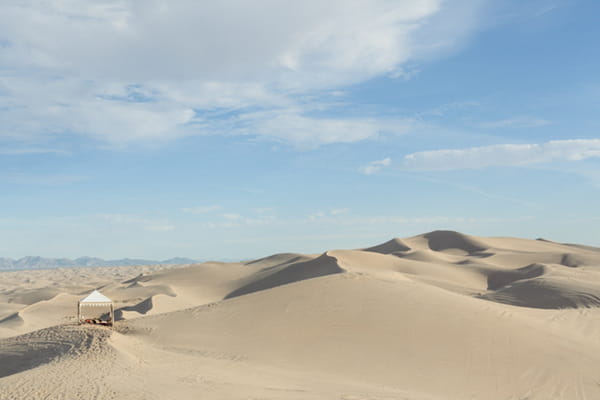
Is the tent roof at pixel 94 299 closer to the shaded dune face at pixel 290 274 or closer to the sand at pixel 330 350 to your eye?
the sand at pixel 330 350

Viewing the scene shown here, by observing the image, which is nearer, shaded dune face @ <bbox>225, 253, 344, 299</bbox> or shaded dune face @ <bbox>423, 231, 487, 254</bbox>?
shaded dune face @ <bbox>225, 253, 344, 299</bbox>

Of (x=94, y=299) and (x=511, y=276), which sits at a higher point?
A: (x=94, y=299)

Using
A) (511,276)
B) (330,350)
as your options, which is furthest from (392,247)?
(330,350)

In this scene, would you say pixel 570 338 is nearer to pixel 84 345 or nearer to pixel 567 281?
pixel 567 281

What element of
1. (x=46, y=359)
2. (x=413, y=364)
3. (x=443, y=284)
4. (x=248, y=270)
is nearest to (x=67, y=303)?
(x=248, y=270)

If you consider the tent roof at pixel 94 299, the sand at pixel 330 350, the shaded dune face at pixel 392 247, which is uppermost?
the shaded dune face at pixel 392 247

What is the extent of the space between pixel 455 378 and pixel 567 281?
60.7 feet

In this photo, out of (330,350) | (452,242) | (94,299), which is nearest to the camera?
(330,350)

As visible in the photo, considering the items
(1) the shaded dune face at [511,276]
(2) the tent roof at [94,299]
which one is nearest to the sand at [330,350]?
(2) the tent roof at [94,299]

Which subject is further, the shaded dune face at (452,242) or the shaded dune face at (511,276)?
the shaded dune face at (452,242)

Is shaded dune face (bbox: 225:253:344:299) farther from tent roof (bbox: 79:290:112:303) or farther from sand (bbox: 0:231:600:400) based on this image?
tent roof (bbox: 79:290:112:303)

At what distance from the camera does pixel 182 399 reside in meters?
10.1

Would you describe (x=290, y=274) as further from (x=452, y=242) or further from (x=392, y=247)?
(x=452, y=242)

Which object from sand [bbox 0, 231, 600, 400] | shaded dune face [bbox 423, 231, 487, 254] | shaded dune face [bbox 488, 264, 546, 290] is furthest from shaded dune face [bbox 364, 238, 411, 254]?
sand [bbox 0, 231, 600, 400]
